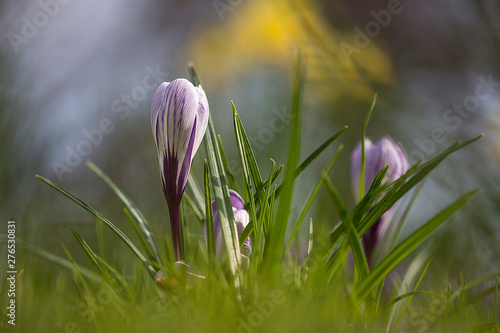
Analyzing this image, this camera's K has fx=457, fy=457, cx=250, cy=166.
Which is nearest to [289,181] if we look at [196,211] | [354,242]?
[354,242]

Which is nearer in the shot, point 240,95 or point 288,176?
point 288,176

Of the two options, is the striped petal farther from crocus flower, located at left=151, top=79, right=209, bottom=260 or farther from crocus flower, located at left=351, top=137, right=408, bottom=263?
crocus flower, located at left=351, top=137, right=408, bottom=263

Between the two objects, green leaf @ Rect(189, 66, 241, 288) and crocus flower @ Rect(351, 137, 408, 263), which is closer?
green leaf @ Rect(189, 66, 241, 288)

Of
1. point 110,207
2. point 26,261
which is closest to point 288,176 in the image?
point 26,261

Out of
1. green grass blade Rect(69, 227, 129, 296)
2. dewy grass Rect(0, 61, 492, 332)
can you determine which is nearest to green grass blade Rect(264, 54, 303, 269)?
dewy grass Rect(0, 61, 492, 332)

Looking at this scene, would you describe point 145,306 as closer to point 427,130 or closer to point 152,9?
point 427,130

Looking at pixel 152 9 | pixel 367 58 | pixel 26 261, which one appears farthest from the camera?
pixel 152 9

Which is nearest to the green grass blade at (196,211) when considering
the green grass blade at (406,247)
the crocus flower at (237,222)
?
Answer: the crocus flower at (237,222)
